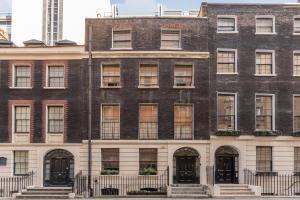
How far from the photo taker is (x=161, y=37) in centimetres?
3862

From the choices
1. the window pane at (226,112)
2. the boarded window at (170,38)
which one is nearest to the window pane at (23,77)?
the boarded window at (170,38)

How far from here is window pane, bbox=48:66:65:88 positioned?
38781mm

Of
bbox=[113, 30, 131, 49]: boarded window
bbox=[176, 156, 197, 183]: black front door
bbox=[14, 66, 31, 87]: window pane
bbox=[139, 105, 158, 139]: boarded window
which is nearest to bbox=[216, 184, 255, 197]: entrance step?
bbox=[176, 156, 197, 183]: black front door

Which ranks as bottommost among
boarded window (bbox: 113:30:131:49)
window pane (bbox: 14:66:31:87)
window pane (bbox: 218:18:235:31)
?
window pane (bbox: 14:66:31:87)

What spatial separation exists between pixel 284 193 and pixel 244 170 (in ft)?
9.47

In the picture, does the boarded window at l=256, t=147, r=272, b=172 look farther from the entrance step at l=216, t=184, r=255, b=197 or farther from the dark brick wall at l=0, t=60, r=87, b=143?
the dark brick wall at l=0, t=60, r=87, b=143

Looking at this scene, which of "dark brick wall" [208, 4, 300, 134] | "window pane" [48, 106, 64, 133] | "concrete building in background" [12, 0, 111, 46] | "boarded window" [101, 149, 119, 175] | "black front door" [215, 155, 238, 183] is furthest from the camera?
"concrete building in background" [12, 0, 111, 46]

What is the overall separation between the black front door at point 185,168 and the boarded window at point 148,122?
2.39 meters

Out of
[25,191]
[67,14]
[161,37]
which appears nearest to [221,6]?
[161,37]

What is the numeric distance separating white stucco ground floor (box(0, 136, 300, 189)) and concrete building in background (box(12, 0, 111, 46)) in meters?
52.6

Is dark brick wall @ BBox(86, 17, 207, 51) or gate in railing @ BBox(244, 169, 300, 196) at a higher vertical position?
dark brick wall @ BBox(86, 17, 207, 51)

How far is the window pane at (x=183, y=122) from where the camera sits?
38031 millimetres

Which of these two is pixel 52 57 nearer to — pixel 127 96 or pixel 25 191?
pixel 127 96

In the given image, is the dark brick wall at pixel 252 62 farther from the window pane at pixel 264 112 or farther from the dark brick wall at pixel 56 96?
the dark brick wall at pixel 56 96
